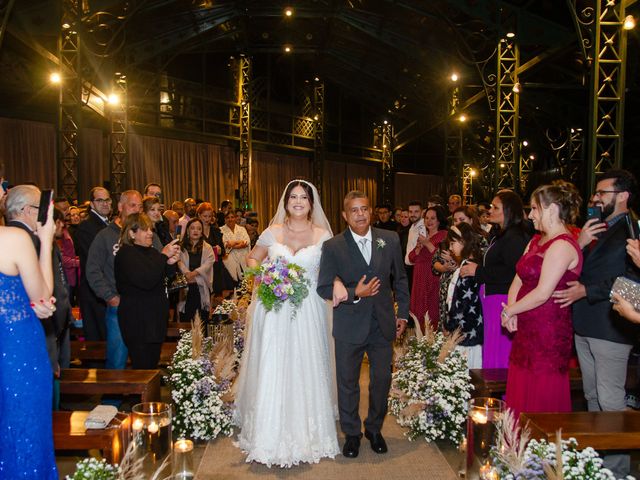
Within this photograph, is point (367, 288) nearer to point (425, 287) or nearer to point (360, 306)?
point (360, 306)

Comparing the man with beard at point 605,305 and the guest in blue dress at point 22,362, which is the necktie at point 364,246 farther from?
the guest in blue dress at point 22,362

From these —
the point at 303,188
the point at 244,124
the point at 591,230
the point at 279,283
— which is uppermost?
the point at 244,124

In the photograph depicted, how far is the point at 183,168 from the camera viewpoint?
1675cm

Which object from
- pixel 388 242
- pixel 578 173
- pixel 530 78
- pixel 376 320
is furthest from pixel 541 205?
pixel 578 173

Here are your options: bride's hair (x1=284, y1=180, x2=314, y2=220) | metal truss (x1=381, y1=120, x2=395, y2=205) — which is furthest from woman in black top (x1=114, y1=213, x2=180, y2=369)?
metal truss (x1=381, y1=120, x2=395, y2=205)

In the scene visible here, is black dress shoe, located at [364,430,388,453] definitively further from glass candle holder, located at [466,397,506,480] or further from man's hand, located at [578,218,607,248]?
man's hand, located at [578,218,607,248]

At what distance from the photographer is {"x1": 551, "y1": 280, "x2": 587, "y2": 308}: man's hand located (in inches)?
145

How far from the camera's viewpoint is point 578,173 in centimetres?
1617

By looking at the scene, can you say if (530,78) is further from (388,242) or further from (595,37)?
(388,242)

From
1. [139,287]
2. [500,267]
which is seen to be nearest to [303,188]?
[139,287]

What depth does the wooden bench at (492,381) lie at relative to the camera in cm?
445

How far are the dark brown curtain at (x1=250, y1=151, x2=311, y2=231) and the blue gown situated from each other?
624 inches

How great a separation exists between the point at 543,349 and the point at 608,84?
4615 millimetres

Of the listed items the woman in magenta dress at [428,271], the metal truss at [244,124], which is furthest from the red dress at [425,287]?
the metal truss at [244,124]
